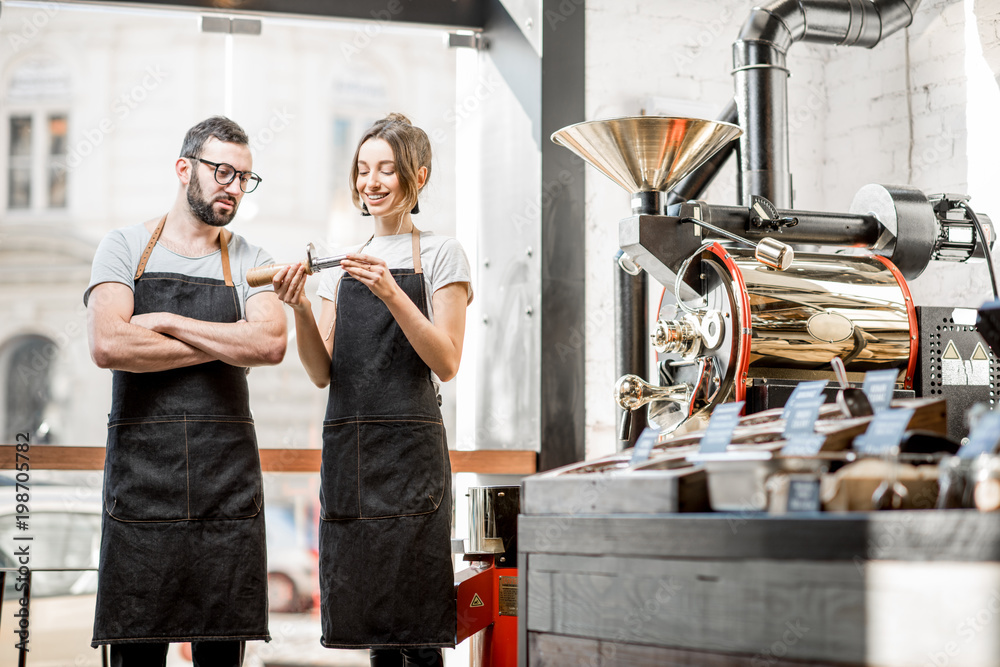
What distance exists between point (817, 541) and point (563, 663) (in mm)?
464

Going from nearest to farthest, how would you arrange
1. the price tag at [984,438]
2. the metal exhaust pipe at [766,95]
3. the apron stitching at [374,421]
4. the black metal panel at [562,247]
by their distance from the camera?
the price tag at [984,438] → the apron stitching at [374,421] → the metal exhaust pipe at [766,95] → the black metal panel at [562,247]

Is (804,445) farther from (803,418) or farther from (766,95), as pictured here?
(766,95)

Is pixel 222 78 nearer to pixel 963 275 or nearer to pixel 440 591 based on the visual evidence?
pixel 440 591

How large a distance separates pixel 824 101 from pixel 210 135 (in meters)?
2.95

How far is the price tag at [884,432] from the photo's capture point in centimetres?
119

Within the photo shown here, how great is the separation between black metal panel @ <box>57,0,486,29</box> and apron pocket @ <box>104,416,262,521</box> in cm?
213

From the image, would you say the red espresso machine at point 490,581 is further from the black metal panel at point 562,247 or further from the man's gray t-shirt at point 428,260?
the black metal panel at point 562,247

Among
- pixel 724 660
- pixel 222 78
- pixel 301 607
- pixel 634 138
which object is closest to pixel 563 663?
pixel 724 660

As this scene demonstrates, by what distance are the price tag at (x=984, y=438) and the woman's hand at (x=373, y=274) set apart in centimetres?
132

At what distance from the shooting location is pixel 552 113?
3.72 meters

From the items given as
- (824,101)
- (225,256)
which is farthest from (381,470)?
(824,101)

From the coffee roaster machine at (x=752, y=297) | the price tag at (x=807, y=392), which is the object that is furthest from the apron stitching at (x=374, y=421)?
the price tag at (x=807, y=392)

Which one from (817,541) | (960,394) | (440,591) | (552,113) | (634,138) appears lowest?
(440,591)

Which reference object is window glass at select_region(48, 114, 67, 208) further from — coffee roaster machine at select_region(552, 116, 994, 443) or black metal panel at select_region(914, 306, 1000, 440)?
black metal panel at select_region(914, 306, 1000, 440)
